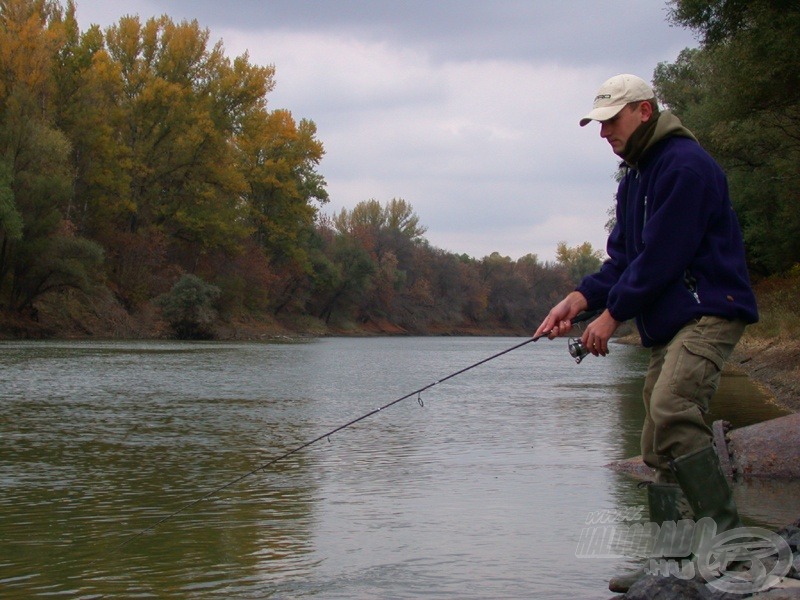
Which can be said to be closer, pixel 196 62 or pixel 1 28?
pixel 1 28

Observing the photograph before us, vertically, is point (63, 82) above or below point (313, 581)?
above

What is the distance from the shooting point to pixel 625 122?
4520mm

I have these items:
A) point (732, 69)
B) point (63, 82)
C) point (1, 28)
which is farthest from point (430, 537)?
point (63, 82)

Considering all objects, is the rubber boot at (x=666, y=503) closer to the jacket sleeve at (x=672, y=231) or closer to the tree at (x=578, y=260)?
the jacket sleeve at (x=672, y=231)

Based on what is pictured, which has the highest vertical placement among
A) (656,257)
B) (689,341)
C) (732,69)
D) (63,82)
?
(63,82)

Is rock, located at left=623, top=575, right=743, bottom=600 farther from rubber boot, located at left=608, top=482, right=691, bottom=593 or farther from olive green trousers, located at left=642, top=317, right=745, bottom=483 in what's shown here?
olive green trousers, located at left=642, top=317, right=745, bottom=483

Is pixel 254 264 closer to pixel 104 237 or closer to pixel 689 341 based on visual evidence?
pixel 104 237

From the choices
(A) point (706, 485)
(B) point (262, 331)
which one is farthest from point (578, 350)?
(B) point (262, 331)

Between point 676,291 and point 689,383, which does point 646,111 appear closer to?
point 676,291

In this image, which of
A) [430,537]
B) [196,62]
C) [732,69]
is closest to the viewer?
[430,537]

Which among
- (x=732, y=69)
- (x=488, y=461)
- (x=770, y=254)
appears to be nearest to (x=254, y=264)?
(x=770, y=254)

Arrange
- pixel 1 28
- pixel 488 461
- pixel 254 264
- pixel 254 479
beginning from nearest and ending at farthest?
pixel 254 479
pixel 488 461
pixel 1 28
pixel 254 264

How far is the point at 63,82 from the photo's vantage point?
2056 inches

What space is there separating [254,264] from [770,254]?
132 ft
